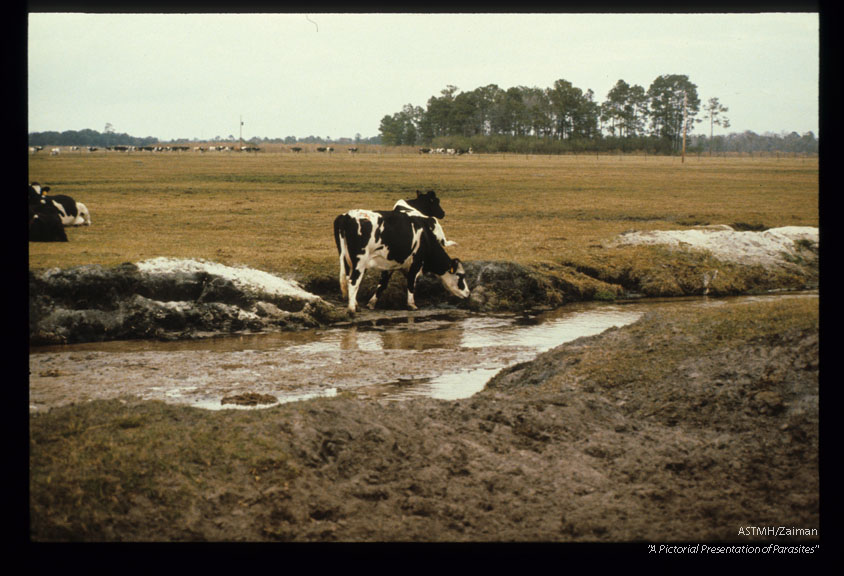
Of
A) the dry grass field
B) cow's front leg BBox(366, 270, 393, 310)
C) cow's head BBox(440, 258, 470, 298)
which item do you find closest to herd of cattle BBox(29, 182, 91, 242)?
the dry grass field

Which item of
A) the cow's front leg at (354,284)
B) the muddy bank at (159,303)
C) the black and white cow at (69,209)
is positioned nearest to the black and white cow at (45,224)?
the black and white cow at (69,209)

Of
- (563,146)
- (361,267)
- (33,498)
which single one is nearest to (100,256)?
(361,267)

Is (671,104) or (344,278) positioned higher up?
(671,104)

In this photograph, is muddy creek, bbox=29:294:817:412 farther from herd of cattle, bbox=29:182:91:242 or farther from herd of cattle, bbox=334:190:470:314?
herd of cattle, bbox=29:182:91:242

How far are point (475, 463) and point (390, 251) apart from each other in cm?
898

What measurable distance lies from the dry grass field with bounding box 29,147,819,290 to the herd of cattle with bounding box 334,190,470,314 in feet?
2.81

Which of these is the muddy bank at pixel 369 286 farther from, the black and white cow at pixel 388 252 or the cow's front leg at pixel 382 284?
the black and white cow at pixel 388 252

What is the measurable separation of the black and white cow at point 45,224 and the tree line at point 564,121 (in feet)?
22.1

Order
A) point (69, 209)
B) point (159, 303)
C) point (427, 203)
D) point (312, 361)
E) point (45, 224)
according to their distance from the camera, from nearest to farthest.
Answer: point (312, 361), point (159, 303), point (45, 224), point (427, 203), point (69, 209)

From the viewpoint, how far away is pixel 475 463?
6.54 m

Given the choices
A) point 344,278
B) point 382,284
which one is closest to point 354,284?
point 344,278

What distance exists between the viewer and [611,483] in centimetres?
630

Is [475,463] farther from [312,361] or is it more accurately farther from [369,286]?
[369,286]

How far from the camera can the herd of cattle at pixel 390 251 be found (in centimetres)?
1489
